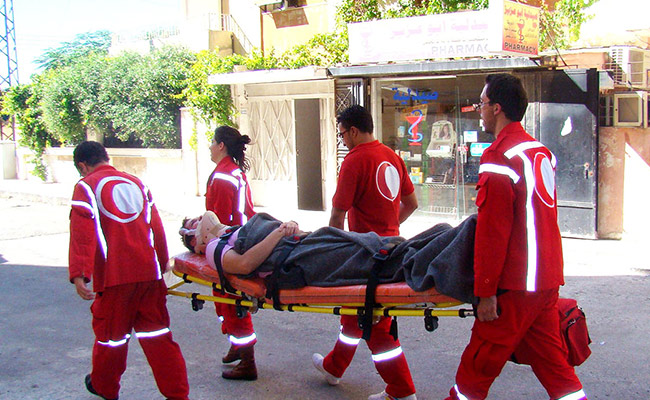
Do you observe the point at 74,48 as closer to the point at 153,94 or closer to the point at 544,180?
the point at 153,94

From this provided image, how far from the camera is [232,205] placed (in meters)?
4.94

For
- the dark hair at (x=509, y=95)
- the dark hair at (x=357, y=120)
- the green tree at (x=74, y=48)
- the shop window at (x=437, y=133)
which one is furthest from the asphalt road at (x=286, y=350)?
the green tree at (x=74, y=48)

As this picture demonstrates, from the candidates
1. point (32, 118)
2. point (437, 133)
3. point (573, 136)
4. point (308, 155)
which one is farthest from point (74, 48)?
point (573, 136)

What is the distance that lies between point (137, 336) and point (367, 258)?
5.03 ft

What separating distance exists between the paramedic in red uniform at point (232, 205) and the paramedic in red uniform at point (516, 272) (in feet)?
6.33

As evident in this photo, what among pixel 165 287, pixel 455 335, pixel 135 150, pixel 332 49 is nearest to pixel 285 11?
pixel 332 49

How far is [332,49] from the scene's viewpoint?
13.3 m

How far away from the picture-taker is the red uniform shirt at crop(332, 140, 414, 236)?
4.53 metres

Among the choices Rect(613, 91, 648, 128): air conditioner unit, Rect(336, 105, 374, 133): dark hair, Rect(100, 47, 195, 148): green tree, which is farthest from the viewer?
Rect(100, 47, 195, 148): green tree

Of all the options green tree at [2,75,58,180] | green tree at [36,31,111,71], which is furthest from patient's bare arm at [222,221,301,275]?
green tree at [36,31,111,71]

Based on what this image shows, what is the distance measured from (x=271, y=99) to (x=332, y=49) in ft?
5.54

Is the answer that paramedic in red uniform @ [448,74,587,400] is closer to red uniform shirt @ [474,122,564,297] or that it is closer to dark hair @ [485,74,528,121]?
red uniform shirt @ [474,122,564,297]

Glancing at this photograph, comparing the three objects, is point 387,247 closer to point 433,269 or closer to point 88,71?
point 433,269

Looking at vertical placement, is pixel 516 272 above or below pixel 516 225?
below
